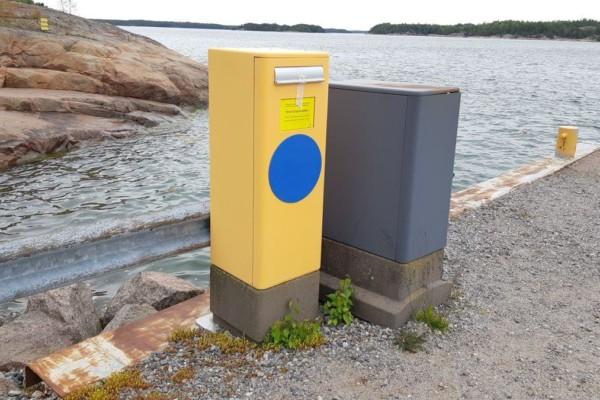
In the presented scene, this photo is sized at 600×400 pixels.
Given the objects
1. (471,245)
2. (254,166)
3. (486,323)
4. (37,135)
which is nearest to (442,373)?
(486,323)

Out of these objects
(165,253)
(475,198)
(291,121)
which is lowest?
(475,198)

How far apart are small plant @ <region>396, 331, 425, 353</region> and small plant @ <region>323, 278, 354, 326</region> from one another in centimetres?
39

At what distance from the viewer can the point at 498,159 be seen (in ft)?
51.9

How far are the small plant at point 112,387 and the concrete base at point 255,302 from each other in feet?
2.40

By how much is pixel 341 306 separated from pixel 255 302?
745 millimetres

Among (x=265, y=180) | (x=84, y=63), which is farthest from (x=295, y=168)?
(x=84, y=63)

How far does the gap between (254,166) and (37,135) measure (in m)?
13.5

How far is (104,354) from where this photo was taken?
3803mm

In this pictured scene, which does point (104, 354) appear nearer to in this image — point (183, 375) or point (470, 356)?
point (183, 375)

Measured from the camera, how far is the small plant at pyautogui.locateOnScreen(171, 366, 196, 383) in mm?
3500

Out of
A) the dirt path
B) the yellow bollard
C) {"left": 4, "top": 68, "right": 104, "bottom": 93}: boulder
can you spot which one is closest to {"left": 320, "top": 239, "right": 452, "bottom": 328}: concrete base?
the dirt path

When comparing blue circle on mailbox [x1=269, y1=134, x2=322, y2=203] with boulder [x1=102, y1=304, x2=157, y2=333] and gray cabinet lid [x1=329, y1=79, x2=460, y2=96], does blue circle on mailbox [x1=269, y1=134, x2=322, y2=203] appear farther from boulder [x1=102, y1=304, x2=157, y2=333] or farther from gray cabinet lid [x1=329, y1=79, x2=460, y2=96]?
boulder [x1=102, y1=304, x2=157, y2=333]

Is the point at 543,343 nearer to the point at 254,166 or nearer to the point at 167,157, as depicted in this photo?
the point at 254,166

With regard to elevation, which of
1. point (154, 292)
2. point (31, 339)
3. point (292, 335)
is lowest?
point (31, 339)
